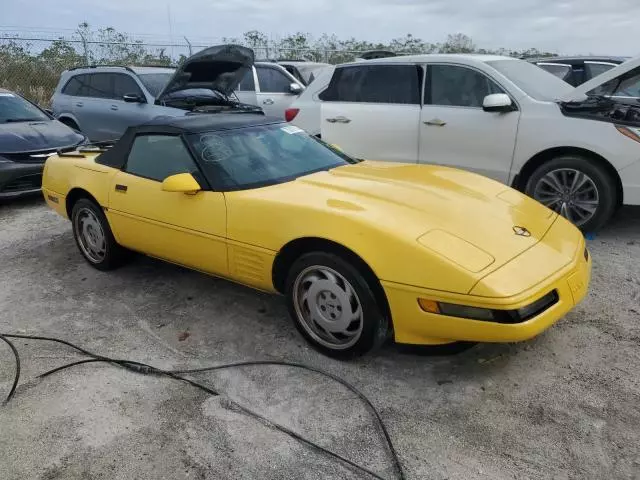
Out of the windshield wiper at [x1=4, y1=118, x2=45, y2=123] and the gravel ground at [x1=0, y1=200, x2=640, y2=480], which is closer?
the gravel ground at [x1=0, y1=200, x2=640, y2=480]

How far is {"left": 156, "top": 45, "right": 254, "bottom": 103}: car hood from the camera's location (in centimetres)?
691

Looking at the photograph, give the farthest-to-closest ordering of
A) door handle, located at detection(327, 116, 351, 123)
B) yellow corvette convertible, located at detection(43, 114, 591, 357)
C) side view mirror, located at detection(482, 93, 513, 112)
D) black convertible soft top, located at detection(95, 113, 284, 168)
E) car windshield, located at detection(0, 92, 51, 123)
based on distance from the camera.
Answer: car windshield, located at detection(0, 92, 51, 123) < door handle, located at detection(327, 116, 351, 123) < side view mirror, located at detection(482, 93, 513, 112) < black convertible soft top, located at detection(95, 113, 284, 168) < yellow corvette convertible, located at detection(43, 114, 591, 357)

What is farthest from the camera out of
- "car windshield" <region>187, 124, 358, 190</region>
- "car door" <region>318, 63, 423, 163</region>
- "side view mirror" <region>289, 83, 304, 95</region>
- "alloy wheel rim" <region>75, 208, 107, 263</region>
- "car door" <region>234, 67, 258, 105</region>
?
"car door" <region>234, 67, 258, 105</region>

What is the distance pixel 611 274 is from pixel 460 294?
224cm

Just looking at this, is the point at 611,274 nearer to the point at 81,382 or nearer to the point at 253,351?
the point at 253,351

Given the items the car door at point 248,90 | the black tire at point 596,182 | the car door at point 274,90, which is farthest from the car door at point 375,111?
the car door at point 248,90

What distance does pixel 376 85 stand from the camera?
247 inches

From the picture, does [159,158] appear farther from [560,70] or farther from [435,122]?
[560,70]

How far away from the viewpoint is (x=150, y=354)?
11.0 ft

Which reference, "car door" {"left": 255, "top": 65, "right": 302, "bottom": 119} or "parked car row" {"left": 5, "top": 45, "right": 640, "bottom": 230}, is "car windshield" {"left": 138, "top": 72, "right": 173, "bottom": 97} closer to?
"parked car row" {"left": 5, "top": 45, "right": 640, "bottom": 230}

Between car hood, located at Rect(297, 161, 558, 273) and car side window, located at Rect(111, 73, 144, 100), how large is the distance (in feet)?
20.3

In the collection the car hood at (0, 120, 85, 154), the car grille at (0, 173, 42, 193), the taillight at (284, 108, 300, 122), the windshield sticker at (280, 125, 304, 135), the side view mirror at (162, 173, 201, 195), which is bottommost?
the car grille at (0, 173, 42, 193)

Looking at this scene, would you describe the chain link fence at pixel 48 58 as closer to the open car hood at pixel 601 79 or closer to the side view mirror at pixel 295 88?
the side view mirror at pixel 295 88

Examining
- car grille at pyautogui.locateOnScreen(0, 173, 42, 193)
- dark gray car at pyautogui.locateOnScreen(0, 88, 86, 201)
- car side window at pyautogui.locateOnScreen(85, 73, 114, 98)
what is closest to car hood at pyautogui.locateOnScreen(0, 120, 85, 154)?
dark gray car at pyautogui.locateOnScreen(0, 88, 86, 201)
